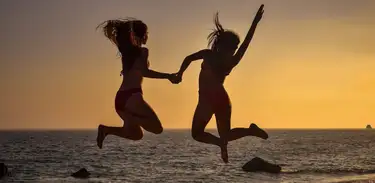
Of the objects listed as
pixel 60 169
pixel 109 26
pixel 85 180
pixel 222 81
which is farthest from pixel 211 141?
pixel 60 169

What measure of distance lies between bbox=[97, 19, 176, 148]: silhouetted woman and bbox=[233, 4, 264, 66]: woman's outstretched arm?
151 cm

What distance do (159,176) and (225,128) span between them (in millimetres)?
108993

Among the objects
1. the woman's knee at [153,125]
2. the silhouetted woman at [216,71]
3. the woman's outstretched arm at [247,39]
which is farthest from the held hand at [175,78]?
the woman's outstretched arm at [247,39]

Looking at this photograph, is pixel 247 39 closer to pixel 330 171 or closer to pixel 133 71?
pixel 133 71

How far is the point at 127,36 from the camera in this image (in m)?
11.3

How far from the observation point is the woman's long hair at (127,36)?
1120 cm

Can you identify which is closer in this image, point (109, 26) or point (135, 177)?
point (109, 26)

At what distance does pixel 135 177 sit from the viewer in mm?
116750

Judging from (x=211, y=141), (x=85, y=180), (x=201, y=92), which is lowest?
(x=85, y=180)

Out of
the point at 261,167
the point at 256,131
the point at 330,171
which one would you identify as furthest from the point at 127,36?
the point at 330,171

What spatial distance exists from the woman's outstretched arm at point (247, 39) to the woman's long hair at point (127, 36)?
65.7 inches

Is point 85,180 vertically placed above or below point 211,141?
below

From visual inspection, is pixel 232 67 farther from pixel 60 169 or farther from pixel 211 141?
pixel 60 169

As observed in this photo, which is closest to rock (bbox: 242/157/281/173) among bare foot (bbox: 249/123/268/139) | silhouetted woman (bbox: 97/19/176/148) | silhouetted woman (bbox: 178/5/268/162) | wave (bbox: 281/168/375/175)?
wave (bbox: 281/168/375/175)
